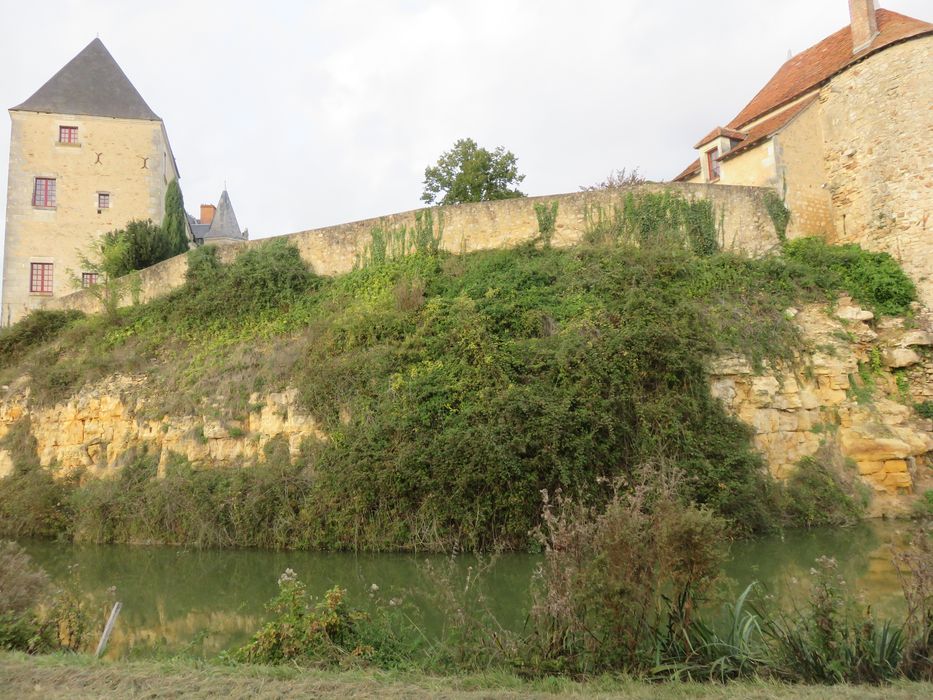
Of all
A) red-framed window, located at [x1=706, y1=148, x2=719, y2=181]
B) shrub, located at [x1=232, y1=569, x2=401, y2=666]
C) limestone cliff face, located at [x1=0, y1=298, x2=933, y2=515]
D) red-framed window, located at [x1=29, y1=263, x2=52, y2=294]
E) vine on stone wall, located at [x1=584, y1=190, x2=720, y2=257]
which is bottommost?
shrub, located at [x1=232, y1=569, x2=401, y2=666]

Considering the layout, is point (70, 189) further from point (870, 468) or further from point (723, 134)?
point (870, 468)

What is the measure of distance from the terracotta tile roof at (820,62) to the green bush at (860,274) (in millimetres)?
4282

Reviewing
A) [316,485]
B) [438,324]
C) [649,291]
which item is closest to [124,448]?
[316,485]

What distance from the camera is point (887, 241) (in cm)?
1409

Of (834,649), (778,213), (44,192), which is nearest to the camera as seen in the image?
(834,649)

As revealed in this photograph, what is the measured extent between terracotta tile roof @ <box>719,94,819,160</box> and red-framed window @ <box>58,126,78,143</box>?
2103 centimetres

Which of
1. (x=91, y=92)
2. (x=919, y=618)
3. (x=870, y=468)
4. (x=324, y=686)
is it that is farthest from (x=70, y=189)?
(x=919, y=618)

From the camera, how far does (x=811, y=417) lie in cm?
1200

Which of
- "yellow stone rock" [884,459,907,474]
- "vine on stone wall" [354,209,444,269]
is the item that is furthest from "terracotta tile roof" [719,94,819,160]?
"yellow stone rock" [884,459,907,474]

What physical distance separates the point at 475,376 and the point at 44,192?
19.5 metres

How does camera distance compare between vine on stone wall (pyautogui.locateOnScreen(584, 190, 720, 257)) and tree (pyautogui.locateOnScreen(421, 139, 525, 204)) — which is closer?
vine on stone wall (pyautogui.locateOnScreen(584, 190, 720, 257))

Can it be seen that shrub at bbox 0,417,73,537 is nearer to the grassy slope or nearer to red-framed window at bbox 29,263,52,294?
the grassy slope

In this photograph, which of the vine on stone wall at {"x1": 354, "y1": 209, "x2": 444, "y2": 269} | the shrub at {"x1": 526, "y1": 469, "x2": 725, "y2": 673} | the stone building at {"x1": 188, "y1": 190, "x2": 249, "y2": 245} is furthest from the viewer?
the stone building at {"x1": 188, "y1": 190, "x2": 249, "y2": 245}

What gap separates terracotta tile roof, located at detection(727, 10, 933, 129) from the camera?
14469mm
